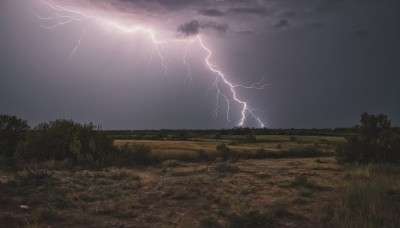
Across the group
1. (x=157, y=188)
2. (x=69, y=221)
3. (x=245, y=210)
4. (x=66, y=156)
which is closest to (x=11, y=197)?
(x=69, y=221)

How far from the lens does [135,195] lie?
15.5 m

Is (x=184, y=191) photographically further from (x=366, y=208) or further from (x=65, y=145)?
(x=65, y=145)

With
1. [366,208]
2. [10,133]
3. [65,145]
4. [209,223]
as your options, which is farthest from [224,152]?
[209,223]

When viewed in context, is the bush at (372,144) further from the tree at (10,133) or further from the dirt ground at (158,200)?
the tree at (10,133)

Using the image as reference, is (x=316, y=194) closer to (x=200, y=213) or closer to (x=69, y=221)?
(x=200, y=213)

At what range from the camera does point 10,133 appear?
108ft

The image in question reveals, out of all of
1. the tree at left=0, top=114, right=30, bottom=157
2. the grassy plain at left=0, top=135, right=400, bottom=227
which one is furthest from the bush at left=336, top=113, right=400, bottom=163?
the tree at left=0, top=114, right=30, bottom=157

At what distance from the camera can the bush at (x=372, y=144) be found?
1102 inches

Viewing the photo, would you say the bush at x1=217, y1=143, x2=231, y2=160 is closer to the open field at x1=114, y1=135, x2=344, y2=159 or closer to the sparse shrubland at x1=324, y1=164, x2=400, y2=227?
the open field at x1=114, y1=135, x2=344, y2=159

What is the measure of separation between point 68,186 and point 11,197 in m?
2.82

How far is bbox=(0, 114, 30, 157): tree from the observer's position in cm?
3162

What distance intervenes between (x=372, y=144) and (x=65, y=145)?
71.4 feet

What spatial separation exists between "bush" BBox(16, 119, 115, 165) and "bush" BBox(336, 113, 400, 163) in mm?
17134

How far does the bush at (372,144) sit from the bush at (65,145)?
17134 millimetres
